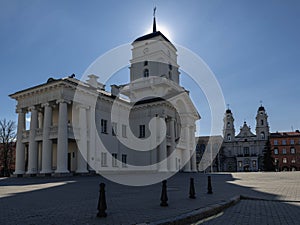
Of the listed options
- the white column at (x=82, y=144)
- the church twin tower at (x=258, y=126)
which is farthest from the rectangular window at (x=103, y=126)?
the church twin tower at (x=258, y=126)

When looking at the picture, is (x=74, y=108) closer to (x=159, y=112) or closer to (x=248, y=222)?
(x=159, y=112)

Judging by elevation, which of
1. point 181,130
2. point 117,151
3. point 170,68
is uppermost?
point 170,68

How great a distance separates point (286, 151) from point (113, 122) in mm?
78182

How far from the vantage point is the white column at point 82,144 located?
3020 centimetres

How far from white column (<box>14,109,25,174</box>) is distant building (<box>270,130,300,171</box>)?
276ft

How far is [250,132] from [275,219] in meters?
102

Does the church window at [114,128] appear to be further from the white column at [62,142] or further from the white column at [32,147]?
the white column at [32,147]

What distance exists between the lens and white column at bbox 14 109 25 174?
3216 centimetres

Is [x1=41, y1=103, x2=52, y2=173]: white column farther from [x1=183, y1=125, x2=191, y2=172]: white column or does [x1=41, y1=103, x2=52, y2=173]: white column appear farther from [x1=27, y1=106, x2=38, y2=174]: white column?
[x1=183, y1=125, x2=191, y2=172]: white column

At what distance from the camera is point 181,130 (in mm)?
46781

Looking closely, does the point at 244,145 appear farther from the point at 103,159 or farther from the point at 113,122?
the point at 103,159

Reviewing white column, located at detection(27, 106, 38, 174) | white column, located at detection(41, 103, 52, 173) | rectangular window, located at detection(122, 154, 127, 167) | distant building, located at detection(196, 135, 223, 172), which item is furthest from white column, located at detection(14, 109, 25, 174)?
distant building, located at detection(196, 135, 223, 172)

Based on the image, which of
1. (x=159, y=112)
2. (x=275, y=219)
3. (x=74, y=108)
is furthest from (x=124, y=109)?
(x=275, y=219)

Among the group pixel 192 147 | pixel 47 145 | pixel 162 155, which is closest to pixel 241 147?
pixel 192 147
